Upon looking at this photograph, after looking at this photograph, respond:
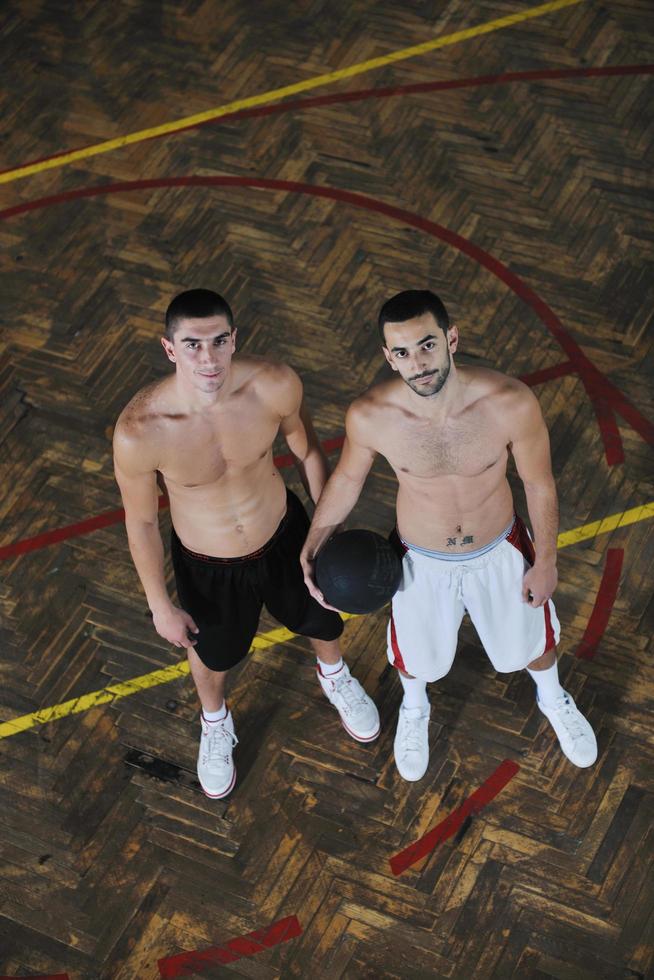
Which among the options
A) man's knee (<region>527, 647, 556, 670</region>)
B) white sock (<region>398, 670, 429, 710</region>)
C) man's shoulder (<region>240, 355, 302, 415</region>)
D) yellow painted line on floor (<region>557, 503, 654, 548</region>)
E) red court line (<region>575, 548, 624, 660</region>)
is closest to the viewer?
man's shoulder (<region>240, 355, 302, 415</region>)

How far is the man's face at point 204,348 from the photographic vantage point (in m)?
3.02

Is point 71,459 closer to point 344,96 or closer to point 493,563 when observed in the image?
point 493,563

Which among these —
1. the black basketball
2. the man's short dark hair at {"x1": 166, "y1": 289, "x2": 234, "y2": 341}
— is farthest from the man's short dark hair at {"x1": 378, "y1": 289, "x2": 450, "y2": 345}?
the black basketball

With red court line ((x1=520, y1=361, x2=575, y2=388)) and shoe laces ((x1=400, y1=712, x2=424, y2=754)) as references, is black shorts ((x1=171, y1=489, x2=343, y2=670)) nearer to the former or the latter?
shoe laces ((x1=400, y1=712, x2=424, y2=754))

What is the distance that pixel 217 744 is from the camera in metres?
4.04

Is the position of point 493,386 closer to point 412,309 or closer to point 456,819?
point 412,309

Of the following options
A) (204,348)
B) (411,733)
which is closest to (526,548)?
(411,733)

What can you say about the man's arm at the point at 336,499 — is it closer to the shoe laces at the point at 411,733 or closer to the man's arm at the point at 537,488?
the man's arm at the point at 537,488

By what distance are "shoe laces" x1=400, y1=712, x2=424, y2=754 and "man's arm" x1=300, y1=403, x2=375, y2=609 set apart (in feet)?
2.87

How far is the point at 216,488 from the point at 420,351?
0.82 metres

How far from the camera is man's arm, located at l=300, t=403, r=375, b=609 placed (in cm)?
334

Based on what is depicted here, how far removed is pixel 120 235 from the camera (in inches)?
224

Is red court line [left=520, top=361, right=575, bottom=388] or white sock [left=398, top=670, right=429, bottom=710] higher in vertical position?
red court line [left=520, top=361, right=575, bottom=388]

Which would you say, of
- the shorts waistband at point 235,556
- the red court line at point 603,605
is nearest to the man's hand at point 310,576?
the shorts waistband at point 235,556
